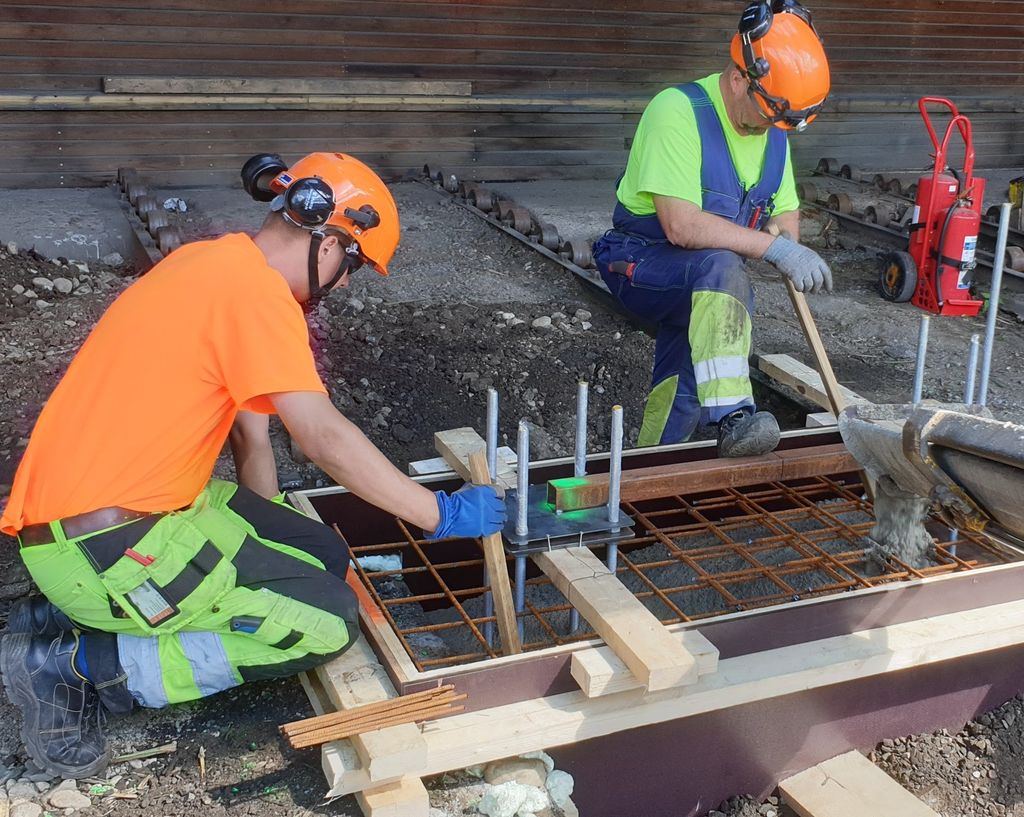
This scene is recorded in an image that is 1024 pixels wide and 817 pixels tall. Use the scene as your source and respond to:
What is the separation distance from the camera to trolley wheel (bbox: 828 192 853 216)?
29.6ft

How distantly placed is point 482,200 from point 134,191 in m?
2.60

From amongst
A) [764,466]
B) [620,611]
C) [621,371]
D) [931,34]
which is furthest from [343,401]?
[931,34]

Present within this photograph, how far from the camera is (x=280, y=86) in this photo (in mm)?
8438

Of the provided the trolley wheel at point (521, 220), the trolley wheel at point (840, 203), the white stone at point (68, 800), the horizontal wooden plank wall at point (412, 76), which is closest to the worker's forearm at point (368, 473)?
the white stone at point (68, 800)

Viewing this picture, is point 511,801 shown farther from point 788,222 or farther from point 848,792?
point 788,222

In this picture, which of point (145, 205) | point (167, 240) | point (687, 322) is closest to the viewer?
point (687, 322)

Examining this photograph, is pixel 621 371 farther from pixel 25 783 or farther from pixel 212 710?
pixel 25 783

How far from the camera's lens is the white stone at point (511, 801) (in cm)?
255

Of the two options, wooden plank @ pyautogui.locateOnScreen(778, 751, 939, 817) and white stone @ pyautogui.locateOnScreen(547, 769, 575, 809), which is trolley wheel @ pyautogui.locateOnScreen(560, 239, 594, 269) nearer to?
wooden plank @ pyautogui.locateOnScreen(778, 751, 939, 817)

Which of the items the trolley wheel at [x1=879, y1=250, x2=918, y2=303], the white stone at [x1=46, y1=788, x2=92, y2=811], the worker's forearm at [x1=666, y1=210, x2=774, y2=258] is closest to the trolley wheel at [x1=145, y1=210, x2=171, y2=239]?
the worker's forearm at [x1=666, y1=210, x2=774, y2=258]

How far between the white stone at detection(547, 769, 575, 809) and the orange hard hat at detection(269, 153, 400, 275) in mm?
1463

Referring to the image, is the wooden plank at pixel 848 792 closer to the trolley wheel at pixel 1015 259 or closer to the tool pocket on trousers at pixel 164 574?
the tool pocket on trousers at pixel 164 574

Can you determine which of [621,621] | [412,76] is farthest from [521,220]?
[621,621]

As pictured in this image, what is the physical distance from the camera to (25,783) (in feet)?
8.43
